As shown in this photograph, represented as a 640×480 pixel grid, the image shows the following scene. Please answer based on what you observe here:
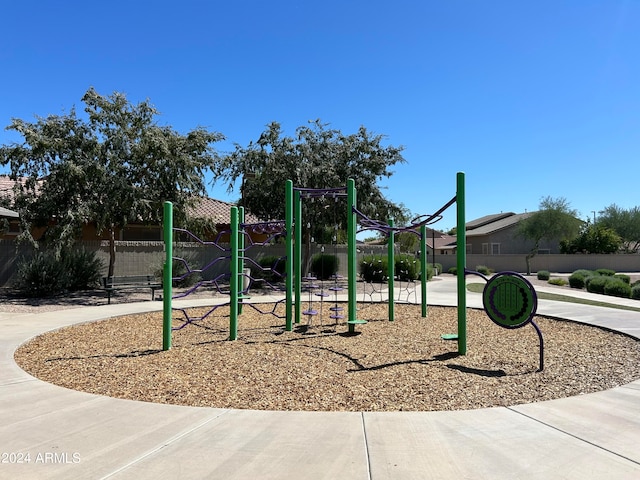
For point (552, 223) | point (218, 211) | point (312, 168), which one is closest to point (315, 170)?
point (312, 168)

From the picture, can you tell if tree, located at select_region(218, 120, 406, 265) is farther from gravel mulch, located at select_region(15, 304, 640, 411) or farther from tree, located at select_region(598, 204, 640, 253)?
tree, located at select_region(598, 204, 640, 253)

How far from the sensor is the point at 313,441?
3.80 m

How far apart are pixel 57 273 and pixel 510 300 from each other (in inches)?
619

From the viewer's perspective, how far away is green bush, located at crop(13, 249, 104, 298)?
52.8 ft

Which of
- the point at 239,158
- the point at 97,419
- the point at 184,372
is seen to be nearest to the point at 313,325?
the point at 184,372

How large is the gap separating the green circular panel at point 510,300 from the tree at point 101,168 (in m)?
12.2

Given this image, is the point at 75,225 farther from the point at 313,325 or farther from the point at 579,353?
the point at 579,353

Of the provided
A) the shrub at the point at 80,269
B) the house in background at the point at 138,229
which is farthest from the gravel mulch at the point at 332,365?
the house in background at the point at 138,229

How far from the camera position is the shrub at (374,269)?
23.5 metres

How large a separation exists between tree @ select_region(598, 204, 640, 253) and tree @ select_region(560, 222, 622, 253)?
7490 millimetres

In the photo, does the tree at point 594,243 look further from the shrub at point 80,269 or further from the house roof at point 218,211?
the shrub at point 80,269

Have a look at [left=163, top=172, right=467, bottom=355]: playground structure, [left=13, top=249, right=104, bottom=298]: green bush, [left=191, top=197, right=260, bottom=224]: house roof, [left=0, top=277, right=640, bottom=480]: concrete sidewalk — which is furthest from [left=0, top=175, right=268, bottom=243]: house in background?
[left=0, top=277, right=640, bottom=480]: concrete sidewalk

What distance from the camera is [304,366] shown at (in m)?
6.51

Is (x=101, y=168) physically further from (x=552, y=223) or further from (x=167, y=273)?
(x=552, y=223)
